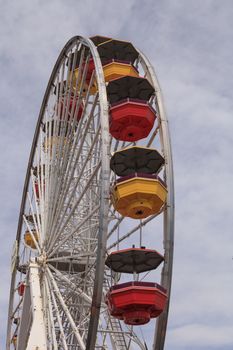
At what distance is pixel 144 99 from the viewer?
1870 centimetres

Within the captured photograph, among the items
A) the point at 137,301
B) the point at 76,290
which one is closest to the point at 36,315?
the point at 76,290

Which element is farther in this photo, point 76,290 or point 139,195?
point 76,290

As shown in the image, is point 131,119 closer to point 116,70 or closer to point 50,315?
point 116,70

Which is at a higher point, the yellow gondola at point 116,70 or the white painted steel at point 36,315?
the yellow gondola at point 116,70

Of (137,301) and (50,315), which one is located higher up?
(50,315)

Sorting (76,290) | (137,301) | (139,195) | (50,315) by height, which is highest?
(139,195)

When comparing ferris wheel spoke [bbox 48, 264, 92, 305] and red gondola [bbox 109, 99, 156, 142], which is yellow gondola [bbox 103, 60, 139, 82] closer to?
red gondola [bbox 109, 99, 156, 142]

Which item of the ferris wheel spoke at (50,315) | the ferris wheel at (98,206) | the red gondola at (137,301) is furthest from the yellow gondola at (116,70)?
the red gondola at (137,301)

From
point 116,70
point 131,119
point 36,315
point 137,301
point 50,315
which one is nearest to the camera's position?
point 137,301

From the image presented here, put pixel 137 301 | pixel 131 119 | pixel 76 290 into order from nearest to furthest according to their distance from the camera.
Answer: pixel 137 301
pixel 131 119
pixel 76 290

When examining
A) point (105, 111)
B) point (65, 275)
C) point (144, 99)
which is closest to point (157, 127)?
point (144, 99)

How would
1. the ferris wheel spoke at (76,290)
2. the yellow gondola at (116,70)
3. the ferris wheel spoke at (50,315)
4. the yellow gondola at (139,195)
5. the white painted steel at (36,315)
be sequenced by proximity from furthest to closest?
1. the yellow gondola at (116,70)
2. the ferris wheel spoke at (76,290)
3. the ferris wheel spoke at (50,315)
4. the yellow gondola at (139,195)
5. the white painted steel at (36,315)

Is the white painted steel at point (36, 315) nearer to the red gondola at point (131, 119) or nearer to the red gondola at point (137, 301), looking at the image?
the red gondola at point (137, 301)

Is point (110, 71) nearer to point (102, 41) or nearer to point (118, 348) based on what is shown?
point (102, 41)
